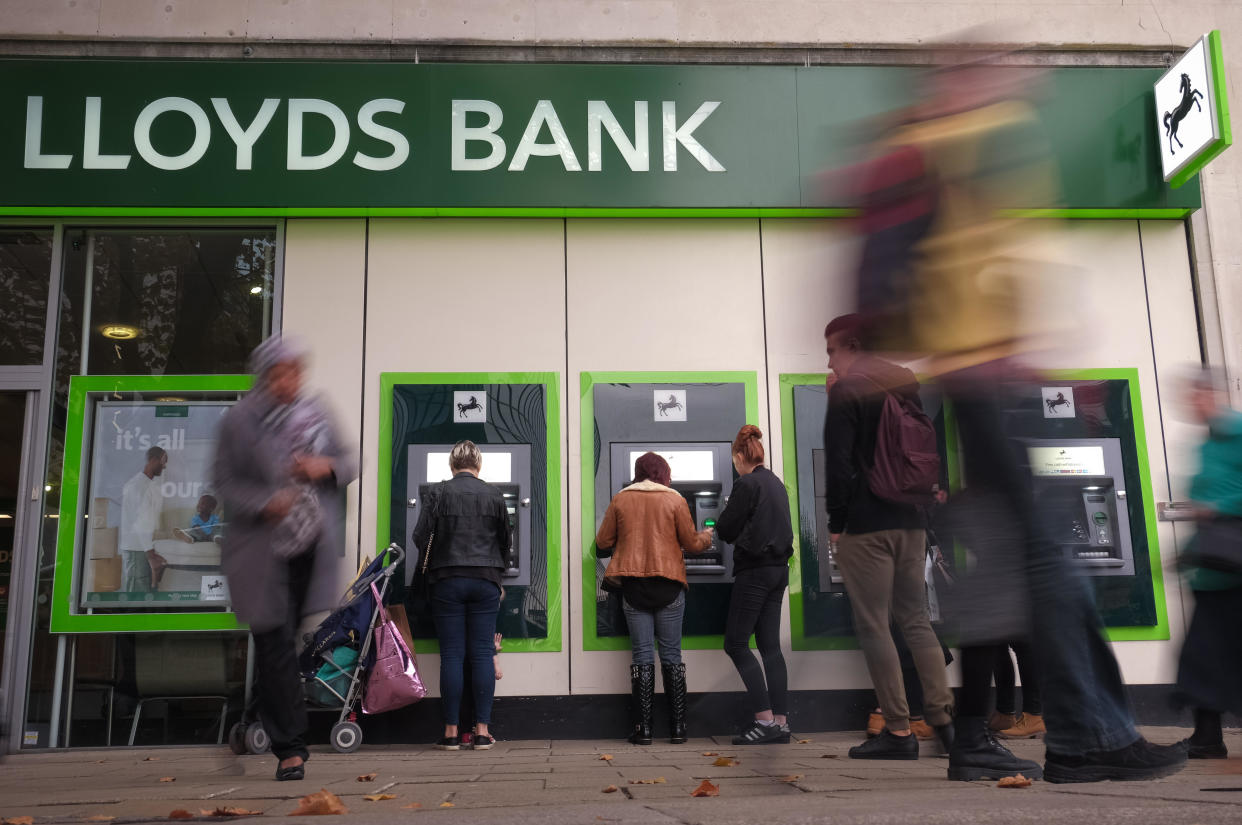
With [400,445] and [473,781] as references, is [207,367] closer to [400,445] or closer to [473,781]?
[400,445]

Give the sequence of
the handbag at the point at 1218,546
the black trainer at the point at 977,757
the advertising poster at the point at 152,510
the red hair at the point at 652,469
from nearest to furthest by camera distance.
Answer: the black trainer at the point at 977,757, the handbag at the point at 1218,546, the red hair at the point at 652,469, the advertising poster at the point at 152,510

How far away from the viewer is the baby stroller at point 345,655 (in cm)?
628

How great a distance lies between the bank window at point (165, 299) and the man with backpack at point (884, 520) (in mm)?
4727

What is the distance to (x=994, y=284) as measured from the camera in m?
2.79

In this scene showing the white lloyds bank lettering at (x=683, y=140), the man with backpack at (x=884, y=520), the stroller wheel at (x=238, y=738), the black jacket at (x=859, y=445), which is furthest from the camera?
the white lloyds bank lettering at (x=683, y=140)

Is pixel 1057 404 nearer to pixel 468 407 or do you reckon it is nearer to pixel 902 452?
pixel 468 407

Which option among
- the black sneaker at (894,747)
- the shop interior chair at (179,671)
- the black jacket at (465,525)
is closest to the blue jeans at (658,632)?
the black jacket at (465,525)

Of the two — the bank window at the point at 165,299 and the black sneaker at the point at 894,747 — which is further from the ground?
the bank window at the point at 165,299

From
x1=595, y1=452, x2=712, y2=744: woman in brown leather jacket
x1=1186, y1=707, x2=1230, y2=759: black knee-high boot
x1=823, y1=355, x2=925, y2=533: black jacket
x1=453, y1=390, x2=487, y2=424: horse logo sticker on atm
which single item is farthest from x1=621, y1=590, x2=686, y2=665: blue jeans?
x1=1186, y1=707, x2=1230, y2=759: black knee-high boot

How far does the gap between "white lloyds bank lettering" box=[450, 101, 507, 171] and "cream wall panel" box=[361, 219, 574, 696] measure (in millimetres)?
388

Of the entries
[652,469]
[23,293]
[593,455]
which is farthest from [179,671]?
[652,469]

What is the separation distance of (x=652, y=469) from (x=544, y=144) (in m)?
2.45

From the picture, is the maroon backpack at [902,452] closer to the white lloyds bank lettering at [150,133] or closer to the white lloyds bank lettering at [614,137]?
the white lloyds bank lettering at [614,137]

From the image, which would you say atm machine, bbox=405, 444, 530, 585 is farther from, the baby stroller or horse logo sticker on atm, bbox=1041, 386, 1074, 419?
horse logo sticker on atm, bbox=1041, 386, 1074, 419
